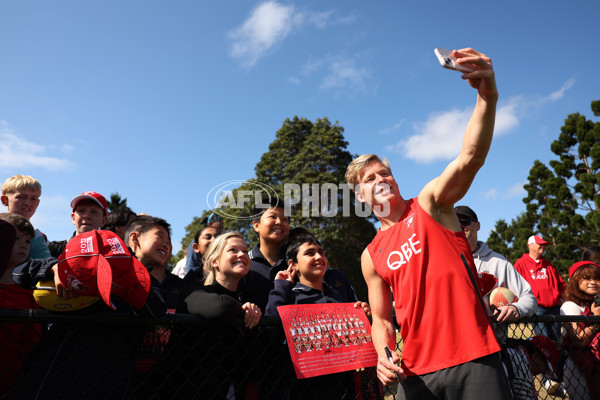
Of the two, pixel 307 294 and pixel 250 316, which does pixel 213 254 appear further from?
pixel 250 316

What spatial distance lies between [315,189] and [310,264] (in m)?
21.0

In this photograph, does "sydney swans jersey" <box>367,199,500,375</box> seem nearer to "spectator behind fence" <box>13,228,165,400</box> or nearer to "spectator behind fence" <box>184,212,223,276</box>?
"spectator behind fence" <box>13,228,165,400</box>

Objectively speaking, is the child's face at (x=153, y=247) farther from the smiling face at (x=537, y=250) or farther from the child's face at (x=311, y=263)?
the smiling face at (x=537, y=250)

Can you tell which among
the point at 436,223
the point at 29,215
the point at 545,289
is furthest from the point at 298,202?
the point at 436,223

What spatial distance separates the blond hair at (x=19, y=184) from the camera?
4031 mm

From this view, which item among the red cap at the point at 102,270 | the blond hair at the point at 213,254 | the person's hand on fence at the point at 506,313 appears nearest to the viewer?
the red cap at the point at 102,270

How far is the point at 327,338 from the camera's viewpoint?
9.07ft

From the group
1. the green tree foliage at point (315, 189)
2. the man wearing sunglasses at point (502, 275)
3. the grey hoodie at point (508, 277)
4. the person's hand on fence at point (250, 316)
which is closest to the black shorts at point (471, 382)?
the man wearing sunglasses at point (502, 275)

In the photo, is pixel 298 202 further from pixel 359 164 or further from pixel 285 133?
pixel 359 164

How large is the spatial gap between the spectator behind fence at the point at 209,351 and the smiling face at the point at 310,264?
3.09ft

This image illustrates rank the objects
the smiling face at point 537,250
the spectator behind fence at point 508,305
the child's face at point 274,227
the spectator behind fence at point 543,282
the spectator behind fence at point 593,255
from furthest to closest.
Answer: the smiling face at point 537,250, the spectator behind fence at point 543,282, the spectator behind fence at point 593,255, the child's face at point 274,227, the spectator behind fence at point 508,305

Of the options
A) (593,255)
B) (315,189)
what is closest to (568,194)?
(315,189)

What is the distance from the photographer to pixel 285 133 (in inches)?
1105

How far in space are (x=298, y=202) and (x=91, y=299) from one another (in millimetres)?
22669
